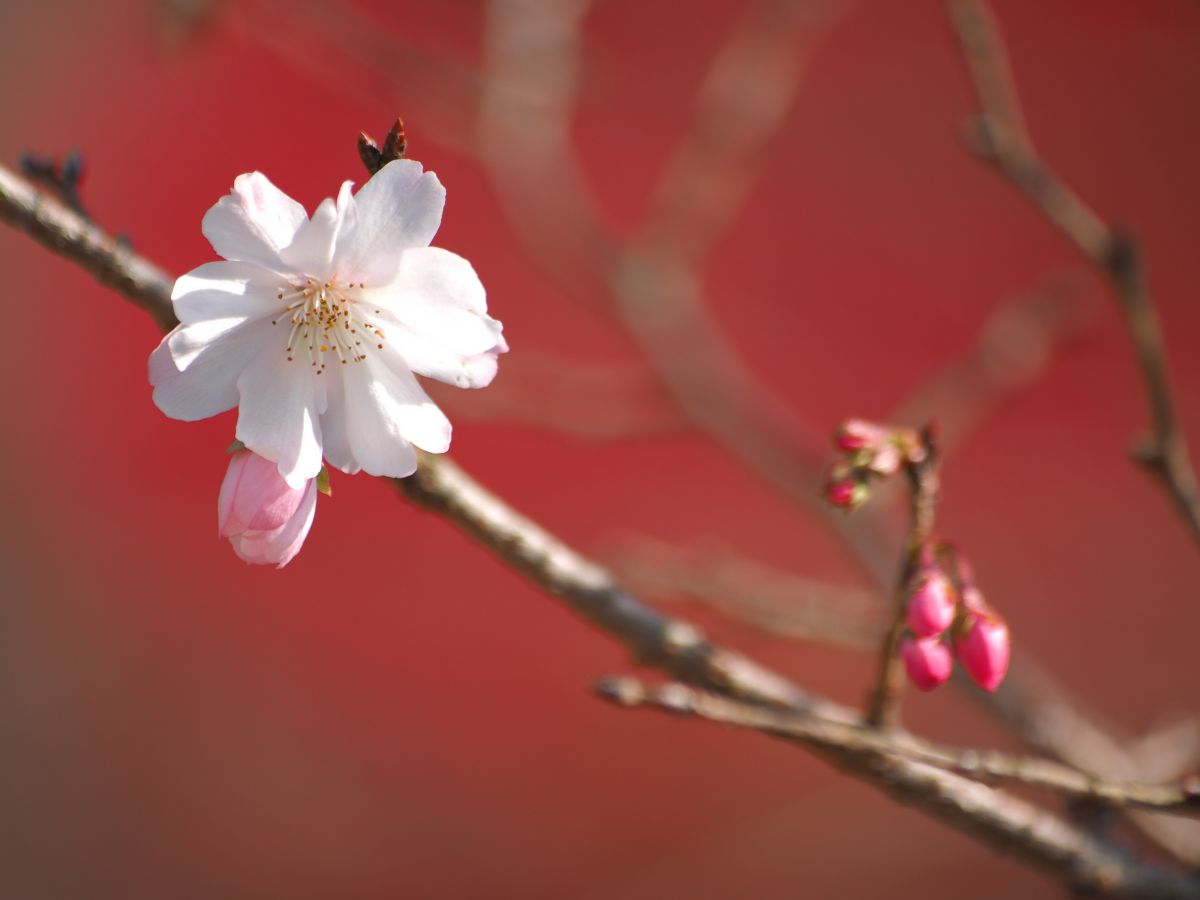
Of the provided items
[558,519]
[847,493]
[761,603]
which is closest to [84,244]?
[847,493]

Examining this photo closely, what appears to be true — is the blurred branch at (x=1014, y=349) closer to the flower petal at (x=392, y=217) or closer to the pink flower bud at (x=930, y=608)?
the pink flower bud at (x=930, y=608)

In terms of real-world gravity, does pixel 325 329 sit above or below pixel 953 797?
above

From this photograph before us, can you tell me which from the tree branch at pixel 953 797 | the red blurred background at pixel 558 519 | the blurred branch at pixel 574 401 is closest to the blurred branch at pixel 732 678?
the tree branch at pixel 953 797

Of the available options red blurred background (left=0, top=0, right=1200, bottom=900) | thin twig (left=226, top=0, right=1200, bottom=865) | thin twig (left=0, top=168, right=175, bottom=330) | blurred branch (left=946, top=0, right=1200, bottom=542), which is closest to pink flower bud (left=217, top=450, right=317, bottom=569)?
thin twig (left=0, top=168, right=175, bottom=330)

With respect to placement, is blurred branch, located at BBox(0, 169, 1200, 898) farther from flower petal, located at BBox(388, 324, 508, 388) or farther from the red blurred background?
the red blurred background

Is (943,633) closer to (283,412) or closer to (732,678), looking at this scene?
(732,678)
